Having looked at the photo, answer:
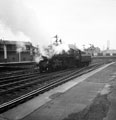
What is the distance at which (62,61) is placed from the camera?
18.1 m

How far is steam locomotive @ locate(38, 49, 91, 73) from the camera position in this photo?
16.3m

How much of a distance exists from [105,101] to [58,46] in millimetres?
11517

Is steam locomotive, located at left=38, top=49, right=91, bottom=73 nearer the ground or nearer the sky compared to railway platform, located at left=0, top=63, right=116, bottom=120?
nearer the sky

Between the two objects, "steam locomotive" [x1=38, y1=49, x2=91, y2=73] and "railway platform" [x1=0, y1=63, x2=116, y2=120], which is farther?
"steam locomotive" [x1=38, y1=49, x2=91, y2=73]

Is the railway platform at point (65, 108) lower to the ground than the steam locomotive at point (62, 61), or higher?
lower

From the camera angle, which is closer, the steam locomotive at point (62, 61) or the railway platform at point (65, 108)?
the railway platform at point (65, 108)

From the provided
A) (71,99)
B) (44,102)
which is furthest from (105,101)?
(44,102)

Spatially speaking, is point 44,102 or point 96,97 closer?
point 44,102

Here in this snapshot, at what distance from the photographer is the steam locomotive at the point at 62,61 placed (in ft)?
53.4

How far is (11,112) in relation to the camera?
18.0ft

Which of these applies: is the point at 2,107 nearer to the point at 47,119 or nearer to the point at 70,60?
the point at 47,119

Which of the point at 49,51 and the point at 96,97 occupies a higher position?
the point at 49,51

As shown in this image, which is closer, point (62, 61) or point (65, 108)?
point (65, 108)

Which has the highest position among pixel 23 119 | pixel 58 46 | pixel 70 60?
pixel 58 46
